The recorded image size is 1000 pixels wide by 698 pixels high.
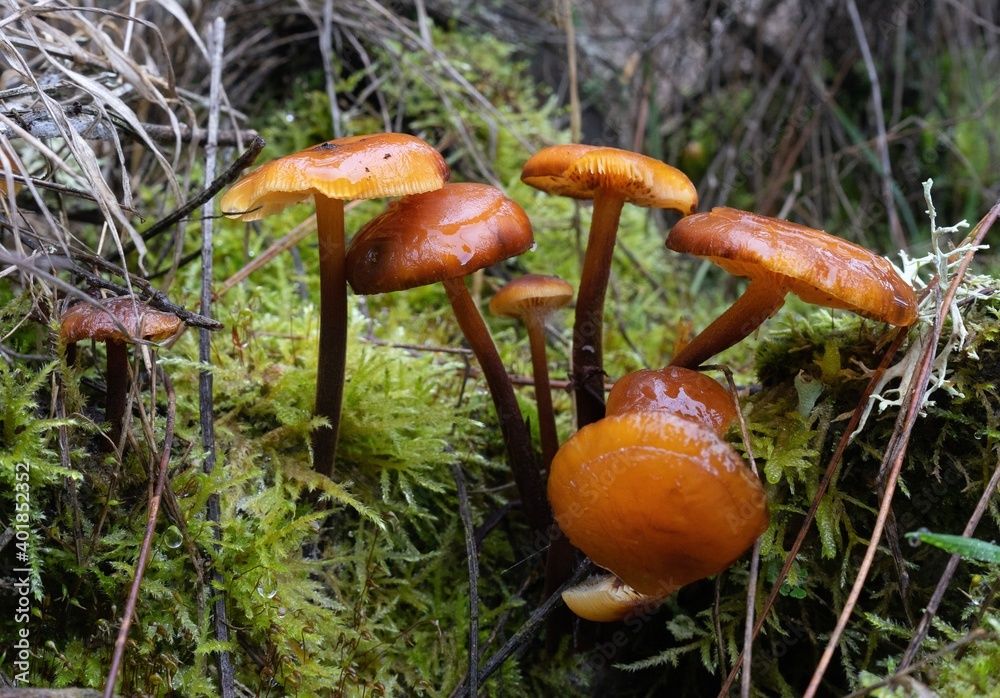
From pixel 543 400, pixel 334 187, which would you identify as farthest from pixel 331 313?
pixel 543 400

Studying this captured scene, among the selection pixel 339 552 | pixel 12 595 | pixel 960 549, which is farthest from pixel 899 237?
pixel 12 595

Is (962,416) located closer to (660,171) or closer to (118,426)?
(660,171)

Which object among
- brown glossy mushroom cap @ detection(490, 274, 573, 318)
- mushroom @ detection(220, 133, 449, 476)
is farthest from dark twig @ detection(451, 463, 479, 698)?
brown glossy mushroom cap @ detection(490, 274, 573, 318)

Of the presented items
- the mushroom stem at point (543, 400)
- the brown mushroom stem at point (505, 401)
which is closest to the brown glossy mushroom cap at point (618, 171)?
the brown mushroom stem at point (505, 401)

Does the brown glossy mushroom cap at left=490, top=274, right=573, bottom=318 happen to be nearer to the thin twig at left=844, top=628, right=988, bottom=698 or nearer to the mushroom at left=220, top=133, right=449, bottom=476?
the mushroom at left=220, top=133, right=449, bottom=476

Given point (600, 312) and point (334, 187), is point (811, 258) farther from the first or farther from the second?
point (334, 187)
